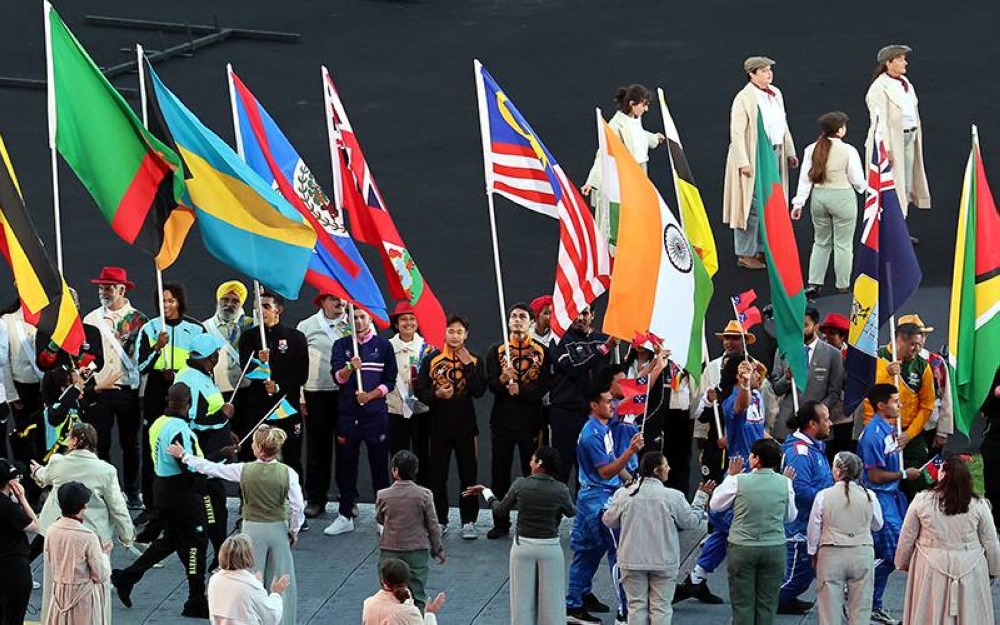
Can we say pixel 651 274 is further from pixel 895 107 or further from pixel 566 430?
pixel 895 107

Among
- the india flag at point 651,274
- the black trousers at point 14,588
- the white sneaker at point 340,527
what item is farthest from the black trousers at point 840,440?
the black trousers at point 14,588

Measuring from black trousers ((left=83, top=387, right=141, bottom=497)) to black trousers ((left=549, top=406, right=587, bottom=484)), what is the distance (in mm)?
3457

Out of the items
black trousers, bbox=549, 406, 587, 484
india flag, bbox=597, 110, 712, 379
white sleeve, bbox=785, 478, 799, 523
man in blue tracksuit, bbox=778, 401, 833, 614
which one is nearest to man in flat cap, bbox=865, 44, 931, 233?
india flag, bbox=597, 110, 712, 379

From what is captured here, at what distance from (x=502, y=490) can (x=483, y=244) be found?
18.9ft

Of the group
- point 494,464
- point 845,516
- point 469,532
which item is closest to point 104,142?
point 494,464

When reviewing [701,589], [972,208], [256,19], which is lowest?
[701,589]

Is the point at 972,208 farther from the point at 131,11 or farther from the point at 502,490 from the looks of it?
the point at 131,11

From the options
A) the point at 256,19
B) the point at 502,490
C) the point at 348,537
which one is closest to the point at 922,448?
the point at 502,490

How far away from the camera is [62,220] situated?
25.1 metres

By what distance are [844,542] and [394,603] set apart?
3.56 meters

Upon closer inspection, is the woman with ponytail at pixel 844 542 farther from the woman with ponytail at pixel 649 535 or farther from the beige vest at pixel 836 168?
the beige vest at pixel 836 168

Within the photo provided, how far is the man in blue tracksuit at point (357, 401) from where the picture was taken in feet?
60.3

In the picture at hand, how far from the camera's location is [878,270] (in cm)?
1748

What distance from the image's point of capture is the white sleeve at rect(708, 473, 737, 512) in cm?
1598
